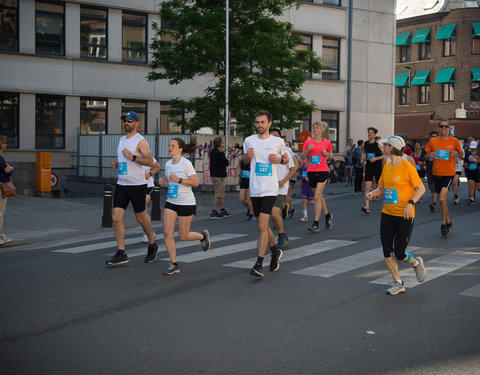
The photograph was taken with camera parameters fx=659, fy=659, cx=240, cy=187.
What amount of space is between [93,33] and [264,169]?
2199 centimetres

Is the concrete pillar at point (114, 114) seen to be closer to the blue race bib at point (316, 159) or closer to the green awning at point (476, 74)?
the blue race bib at point (316, 159)

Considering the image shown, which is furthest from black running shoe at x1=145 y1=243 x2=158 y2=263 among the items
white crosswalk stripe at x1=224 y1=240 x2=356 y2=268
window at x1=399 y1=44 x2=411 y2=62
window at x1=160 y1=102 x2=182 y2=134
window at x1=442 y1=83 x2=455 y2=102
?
window at x1=399 y1=44 x2=411 y2=62


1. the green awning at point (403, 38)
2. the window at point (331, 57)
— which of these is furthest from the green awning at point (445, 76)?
the window at point (331, 57)

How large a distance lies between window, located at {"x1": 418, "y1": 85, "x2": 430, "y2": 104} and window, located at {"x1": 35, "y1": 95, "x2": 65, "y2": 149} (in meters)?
32.7

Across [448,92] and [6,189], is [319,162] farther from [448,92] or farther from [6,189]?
[448,92]

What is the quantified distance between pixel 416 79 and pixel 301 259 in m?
44.8

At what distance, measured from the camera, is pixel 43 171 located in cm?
2534

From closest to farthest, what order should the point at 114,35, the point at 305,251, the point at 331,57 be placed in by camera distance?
the point at 305,251 → the point at 114,35 → the point at 331,57

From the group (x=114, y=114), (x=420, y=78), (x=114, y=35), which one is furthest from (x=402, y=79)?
(x=114, y=114)

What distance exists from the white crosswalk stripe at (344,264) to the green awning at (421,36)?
44.2 meters

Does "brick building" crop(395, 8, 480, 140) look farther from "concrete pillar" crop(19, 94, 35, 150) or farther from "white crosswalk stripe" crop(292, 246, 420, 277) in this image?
"white crosswalk stripe" crop(292, 246, 420, 277)

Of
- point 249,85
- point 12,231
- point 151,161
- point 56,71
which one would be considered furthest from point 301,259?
point 56,71

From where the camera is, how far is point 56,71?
27.1 m

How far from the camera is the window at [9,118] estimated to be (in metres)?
Result: 26.3
